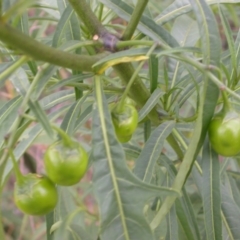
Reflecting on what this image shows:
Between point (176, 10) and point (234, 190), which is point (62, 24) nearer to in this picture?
point (176, 10)

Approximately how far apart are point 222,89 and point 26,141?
1.56 feet

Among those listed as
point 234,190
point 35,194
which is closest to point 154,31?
point 35,194

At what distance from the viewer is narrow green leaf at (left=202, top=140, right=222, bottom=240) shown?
0.82 meters

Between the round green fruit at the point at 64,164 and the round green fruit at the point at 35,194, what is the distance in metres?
0.02

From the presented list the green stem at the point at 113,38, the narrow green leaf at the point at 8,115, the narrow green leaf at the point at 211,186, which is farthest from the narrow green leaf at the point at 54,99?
the narrow green leaf at the point at 211,186

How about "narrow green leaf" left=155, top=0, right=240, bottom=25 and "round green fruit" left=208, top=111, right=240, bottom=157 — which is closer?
"round green fruit" left=208, top=111, right=240, bottom=157

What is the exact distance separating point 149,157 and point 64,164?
0.75 ft

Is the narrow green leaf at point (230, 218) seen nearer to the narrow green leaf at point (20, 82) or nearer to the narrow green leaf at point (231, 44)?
the narrow green leaf at point (231, 44)

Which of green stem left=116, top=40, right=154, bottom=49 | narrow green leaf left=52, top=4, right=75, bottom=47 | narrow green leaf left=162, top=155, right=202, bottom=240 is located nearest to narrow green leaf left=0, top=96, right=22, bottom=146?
narrow green leaf left=52, top=4, right=75, bottom=47

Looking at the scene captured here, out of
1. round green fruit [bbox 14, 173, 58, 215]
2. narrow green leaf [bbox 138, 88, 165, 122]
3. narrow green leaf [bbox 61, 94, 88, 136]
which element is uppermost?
narrow green leaf [bbox 138, 88, 165, 122]

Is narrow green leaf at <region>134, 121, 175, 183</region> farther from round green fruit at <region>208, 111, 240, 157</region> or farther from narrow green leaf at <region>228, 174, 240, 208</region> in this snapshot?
narrow green leaf at <region>228, 174, 240, 208</region>

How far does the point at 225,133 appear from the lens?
0.78m

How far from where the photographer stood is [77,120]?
0.99 m

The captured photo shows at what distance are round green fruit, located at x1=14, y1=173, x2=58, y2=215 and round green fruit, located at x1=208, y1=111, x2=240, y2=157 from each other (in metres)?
0.32
